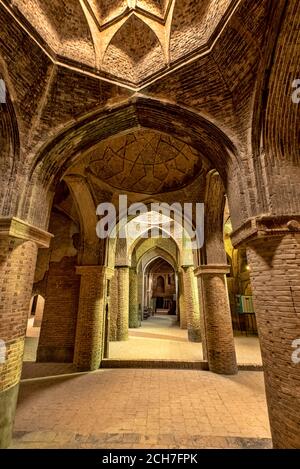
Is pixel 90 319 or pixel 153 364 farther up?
pixel 90 319

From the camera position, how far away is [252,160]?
3.42 meters

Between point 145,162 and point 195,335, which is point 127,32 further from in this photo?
point 195,335

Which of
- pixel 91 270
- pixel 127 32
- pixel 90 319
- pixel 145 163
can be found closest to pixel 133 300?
pixel 90 319

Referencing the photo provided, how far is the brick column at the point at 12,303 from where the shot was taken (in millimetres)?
3089

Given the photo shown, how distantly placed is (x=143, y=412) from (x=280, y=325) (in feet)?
10.5

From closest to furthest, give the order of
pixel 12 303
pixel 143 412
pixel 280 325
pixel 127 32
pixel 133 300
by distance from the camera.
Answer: pixel 280 325
pixel 12 303
pixel 143 412
pixel 127 32
pixel 133 300

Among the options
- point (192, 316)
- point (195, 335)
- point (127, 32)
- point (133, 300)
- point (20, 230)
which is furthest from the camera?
point (133, 300)

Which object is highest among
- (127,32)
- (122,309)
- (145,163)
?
(127,32)

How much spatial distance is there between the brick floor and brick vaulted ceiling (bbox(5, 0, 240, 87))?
6.37m

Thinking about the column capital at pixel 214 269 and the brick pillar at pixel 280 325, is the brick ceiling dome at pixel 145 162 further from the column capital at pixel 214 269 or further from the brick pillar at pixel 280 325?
the brick pillar at pixel 280 325

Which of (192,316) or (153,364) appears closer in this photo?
(153,364)

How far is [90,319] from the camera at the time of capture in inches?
265

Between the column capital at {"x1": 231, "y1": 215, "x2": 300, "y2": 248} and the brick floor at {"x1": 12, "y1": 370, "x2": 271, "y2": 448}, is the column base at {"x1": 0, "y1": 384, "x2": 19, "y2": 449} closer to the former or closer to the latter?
the brick floor at {"x1": 12, "y1": 370, "x2": 271, "y2": 448}

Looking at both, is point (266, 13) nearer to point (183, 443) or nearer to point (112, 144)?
point (112, 144)
